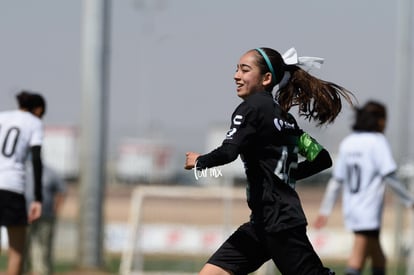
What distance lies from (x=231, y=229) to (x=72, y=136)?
51.5 metres

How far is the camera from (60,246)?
19016mm

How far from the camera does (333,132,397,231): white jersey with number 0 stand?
1096 centimetres

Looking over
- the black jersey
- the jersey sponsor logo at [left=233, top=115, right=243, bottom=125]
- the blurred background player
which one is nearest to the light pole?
the blurred background player

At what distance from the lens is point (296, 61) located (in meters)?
7.03

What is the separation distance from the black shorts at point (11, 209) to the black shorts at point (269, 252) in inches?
134

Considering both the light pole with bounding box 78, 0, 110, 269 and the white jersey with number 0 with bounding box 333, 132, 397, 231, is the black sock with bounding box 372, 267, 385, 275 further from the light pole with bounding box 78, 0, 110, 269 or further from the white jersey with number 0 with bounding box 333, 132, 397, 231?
the light pole with bounding box 78, 0, 110, 269

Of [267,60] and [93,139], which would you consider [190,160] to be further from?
[93,139]

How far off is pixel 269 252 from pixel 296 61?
106 centimetres

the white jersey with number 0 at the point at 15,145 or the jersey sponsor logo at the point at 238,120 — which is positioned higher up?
the jersey sponsor logo at the point at 238,120

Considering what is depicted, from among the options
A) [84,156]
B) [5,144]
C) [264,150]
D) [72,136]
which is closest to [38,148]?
[5,144]

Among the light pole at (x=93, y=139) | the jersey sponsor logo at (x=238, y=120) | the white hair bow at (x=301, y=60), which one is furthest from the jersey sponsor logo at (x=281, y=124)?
the light pole at (x=93, y=139)

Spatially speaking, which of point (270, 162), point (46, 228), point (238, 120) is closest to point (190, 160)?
point (238, 120)

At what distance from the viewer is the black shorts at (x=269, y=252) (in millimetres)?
6805

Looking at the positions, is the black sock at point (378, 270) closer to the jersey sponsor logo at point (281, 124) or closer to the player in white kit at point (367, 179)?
the player in white kit at point (367, 179)
